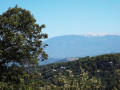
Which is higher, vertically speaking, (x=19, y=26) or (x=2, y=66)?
(x=19, y=26)

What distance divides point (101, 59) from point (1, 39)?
165m

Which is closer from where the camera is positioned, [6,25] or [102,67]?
[6,25]

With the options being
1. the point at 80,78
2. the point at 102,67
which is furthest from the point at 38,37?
the point at 102,67

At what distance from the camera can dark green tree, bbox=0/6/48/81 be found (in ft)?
78.5

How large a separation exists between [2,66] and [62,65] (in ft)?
573

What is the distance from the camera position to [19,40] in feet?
76.7

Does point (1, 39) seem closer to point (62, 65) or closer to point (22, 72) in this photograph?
point (22, 72)

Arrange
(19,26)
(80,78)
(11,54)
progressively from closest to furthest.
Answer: (80,78), (11,54), (19,26)

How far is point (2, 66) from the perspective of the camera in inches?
964

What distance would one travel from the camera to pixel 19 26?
1027 inches

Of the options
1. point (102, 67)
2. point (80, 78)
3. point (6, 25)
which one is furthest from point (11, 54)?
point (102, 67)

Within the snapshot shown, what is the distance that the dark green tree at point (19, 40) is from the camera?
2393 centimetres

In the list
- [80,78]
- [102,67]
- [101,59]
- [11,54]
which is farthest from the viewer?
[101,59]

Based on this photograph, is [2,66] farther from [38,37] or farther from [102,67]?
[102,67]
